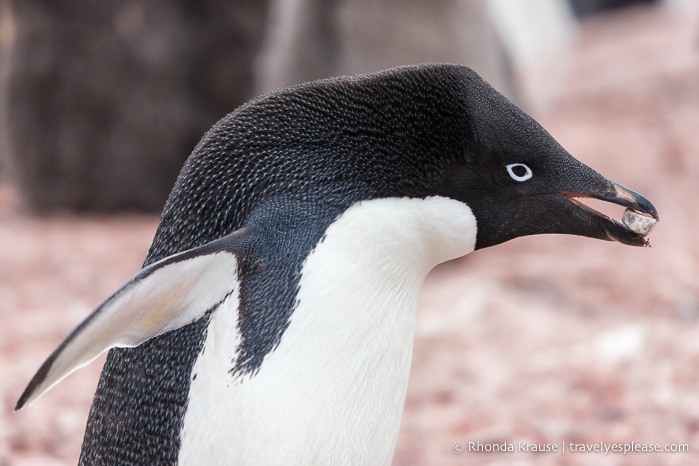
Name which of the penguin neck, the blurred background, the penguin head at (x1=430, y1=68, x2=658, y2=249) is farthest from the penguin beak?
the blurred background

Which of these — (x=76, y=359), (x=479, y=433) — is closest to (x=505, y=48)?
(x=479, y=433)

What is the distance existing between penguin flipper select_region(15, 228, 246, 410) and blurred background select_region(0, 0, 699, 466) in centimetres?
110

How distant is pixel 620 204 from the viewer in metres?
1.28

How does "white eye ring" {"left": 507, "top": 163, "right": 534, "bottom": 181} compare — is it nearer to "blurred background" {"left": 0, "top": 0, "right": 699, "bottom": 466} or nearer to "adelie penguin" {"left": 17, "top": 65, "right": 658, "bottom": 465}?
"adelie penguin" {"left": 17, "top": 65, "right": 658, "bottom": 465}

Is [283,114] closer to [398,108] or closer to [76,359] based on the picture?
[398,108]

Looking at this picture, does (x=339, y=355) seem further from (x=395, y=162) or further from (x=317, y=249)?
(x=395, y=162)

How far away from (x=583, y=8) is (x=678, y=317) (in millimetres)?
16008

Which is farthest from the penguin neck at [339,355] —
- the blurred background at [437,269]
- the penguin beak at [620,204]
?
the blurred background at [437,269]

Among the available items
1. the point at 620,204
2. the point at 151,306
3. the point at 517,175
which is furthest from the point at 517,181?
the point at 151,306

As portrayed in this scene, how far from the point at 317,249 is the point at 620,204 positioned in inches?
18.4

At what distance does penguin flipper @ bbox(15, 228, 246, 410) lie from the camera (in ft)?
3.62

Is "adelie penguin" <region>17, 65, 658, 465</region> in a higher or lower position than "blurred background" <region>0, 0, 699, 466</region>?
higher

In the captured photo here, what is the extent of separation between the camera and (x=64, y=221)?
5.46m

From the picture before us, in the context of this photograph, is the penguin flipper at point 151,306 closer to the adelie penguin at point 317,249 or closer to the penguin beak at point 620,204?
the adelie penguin at point 317,249
